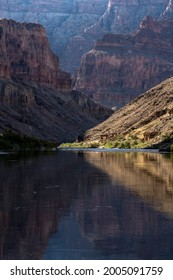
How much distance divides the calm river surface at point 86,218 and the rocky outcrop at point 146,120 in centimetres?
9785

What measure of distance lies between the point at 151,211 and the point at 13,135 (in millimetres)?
123000

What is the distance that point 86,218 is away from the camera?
31.5m

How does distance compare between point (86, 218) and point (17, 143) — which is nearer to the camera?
point (86, 218)

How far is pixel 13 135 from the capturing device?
155000 mm

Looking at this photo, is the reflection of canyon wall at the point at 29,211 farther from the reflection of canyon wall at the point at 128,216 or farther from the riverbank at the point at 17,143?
the riverbank at the point at 17,143

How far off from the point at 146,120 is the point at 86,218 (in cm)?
13692

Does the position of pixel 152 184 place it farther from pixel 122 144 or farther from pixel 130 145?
pixel 122 144

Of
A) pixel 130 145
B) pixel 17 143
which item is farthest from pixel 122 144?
pixel 17 143

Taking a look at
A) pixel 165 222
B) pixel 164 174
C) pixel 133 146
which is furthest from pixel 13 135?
pixel 165 222

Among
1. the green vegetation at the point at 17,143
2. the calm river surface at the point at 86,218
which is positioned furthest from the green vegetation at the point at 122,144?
the calm river surface at the point at 86,218

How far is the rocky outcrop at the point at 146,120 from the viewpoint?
151 m

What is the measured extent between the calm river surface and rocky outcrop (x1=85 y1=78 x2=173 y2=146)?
321 ft

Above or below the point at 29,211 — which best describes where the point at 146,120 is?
below
